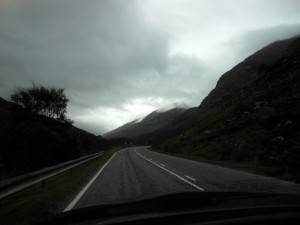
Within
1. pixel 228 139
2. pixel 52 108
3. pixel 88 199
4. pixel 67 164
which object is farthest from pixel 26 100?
pixel 88 199

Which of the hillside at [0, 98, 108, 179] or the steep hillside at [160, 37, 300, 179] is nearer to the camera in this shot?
the steep hillside at [160, 37, 300, 179]

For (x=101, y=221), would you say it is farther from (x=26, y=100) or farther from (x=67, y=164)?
(x=26, y=100)

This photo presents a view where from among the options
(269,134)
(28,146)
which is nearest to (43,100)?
(28,146)

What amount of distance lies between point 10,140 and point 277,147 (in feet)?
83.1

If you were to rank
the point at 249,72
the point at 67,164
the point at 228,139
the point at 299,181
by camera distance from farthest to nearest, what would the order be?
the point at 249,72
the point at 228,139
the point at 67,164
the point at 299,181

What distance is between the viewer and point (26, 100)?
43.4m

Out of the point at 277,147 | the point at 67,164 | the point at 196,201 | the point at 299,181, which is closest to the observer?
the point at 196,201

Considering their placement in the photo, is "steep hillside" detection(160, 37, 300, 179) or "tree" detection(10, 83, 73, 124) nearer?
"steep hillside" detection(160, 37, 300, 179)

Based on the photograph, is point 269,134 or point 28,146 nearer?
point 269,134

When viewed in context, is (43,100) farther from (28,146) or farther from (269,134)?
(269,134)

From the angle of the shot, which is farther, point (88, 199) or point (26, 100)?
point (26, 100)

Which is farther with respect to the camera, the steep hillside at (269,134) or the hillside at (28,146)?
the hillside at (28,146)

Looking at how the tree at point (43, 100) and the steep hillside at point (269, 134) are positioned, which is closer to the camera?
the steep hillside at point (269, 134)

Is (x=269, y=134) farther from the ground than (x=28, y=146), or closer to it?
closer to it
